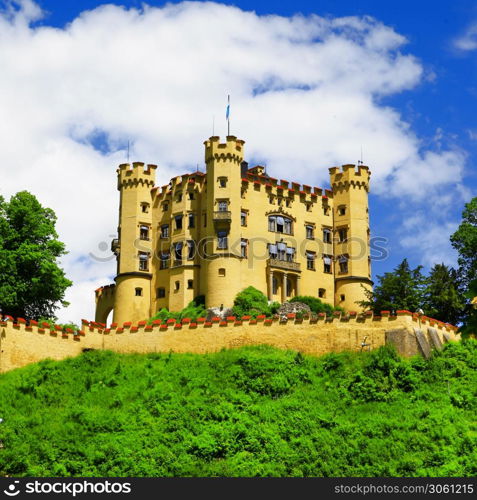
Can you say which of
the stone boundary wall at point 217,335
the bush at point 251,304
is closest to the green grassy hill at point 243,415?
the stone boundary wall at point 217,335

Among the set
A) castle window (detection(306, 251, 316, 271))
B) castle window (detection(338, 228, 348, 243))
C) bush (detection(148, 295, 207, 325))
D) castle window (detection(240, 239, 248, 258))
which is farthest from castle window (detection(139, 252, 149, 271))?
castle window (detection(338, 228, 348, 243))

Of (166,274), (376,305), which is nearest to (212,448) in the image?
(376,305)

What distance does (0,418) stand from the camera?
4928 centimetres

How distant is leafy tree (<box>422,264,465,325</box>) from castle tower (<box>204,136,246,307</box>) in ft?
53.1

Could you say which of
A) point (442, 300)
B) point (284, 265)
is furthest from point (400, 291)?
point (284, 265)

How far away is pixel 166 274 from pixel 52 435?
3370 cm

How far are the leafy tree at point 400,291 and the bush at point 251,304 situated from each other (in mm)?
11357

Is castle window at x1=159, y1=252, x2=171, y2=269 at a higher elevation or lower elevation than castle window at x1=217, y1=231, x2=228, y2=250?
lower

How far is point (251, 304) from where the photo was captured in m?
75.3

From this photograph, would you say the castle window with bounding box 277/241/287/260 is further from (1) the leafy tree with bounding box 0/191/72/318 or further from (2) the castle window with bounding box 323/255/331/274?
(1) the leafy tree with bounding box 0/191/72/318

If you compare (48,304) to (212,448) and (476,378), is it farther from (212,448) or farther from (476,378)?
(476,378)

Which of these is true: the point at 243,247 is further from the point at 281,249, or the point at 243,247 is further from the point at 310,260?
the point at 310,260

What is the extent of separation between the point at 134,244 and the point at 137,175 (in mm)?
6020

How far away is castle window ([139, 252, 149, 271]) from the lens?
266 feet
